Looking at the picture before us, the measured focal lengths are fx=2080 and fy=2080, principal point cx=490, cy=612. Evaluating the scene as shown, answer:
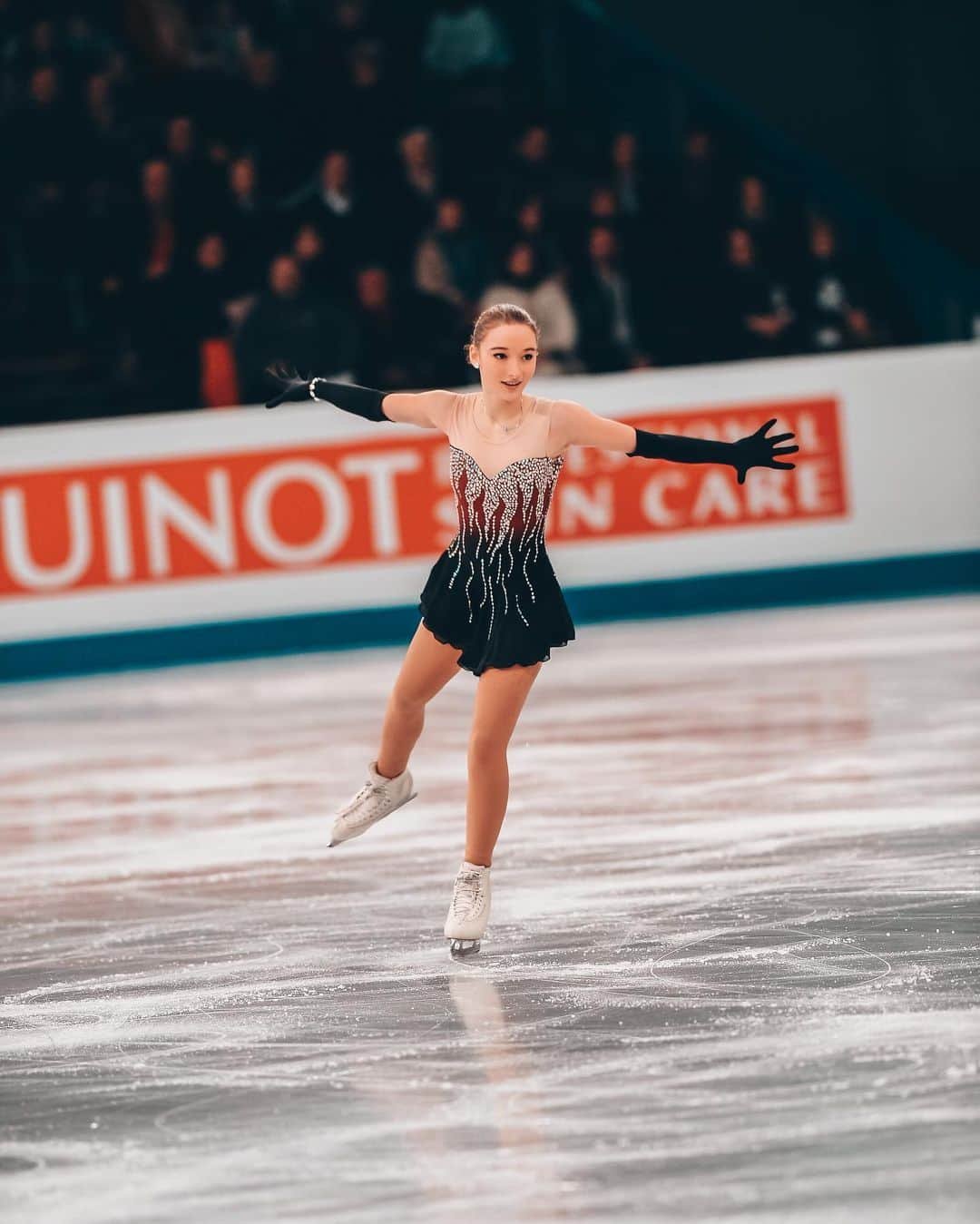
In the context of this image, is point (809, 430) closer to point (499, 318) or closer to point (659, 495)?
point (659, 495)

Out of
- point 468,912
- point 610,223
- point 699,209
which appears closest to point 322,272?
point 610,223

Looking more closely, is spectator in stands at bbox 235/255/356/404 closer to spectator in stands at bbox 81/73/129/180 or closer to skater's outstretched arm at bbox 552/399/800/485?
spectator in stands at bbox 81/73/129/180

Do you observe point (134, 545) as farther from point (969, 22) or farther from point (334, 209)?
point (969, 22)

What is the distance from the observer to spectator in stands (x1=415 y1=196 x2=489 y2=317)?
11695 millimetres

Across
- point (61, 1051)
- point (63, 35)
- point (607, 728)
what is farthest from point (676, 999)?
point (63, 35)

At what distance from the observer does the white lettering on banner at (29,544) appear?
10.6 metres

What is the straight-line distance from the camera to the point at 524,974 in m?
4.26

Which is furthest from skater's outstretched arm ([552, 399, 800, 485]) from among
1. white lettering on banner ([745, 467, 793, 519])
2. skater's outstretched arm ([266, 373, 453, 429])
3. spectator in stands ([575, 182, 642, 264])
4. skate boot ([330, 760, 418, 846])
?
spectator in stands ([575, 182, 642, 264])

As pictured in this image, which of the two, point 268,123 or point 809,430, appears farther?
point 268,123

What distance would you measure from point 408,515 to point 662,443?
6.66m

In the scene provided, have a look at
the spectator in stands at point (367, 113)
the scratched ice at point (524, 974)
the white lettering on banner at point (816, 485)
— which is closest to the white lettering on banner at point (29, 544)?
the scratched ice at point (524, 974)

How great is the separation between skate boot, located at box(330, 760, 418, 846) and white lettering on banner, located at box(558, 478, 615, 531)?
6288 mm

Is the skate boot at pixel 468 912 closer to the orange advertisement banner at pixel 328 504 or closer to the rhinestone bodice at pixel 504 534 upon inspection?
the rhinestone bodice at pixel 504 534

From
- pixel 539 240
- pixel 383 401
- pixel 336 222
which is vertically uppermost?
pixel 336 222
